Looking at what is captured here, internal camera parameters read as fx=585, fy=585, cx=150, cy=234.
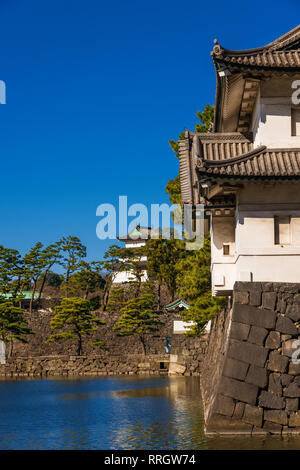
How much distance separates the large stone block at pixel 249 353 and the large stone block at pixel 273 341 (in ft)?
0.47

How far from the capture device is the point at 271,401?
507 inches

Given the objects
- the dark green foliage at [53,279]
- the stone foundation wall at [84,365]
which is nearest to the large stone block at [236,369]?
the stone foundation wall at [84,365]

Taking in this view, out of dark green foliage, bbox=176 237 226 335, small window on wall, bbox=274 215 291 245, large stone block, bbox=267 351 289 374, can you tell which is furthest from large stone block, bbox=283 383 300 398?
dark green foliage, bbox=176 237 226 335

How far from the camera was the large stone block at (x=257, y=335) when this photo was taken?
13273mm

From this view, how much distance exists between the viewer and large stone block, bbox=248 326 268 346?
13.3 metres

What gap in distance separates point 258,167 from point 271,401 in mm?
5372

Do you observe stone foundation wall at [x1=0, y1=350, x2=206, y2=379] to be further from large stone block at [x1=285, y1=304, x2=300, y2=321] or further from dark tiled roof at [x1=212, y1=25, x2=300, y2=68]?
dark tiled roof at [x1=212, y1=25, x2=300, y2=68]

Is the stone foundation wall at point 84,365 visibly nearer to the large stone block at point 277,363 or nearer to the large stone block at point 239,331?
the large stone block at point 239,331

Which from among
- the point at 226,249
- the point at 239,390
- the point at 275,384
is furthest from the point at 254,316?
the point at 226,249

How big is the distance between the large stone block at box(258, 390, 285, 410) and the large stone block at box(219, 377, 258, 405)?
0.16 metres

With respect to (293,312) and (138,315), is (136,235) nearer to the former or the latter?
(138,315)

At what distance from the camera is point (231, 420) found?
12758mm

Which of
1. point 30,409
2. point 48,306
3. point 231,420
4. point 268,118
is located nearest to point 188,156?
point 268,118
